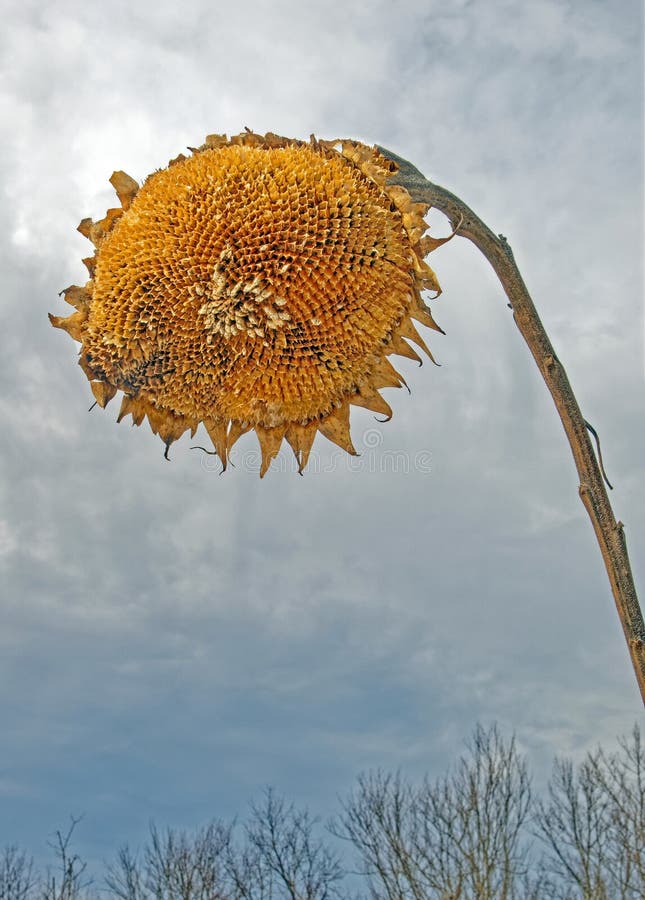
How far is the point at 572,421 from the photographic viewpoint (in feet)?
11.3

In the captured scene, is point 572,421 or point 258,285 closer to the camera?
point 258,285

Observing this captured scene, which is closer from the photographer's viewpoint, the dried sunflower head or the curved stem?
the dried sunflower head

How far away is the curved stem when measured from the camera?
3.25 m

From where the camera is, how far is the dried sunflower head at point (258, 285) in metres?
2.65

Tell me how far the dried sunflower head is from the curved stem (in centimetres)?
47

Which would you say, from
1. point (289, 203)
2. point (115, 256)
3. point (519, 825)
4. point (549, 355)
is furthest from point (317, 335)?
point (519, 825)

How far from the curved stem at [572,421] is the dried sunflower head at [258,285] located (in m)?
0.47

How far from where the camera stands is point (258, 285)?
8.59ft

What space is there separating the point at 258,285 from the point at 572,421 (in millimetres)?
1419

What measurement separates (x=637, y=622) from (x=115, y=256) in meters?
2.17

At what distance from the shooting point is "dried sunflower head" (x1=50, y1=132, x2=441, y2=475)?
2646 mm

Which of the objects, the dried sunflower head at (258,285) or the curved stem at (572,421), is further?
the curved stem at (572,421)

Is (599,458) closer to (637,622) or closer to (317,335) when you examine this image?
(637,622)

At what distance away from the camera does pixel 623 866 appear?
2331 centimetres
